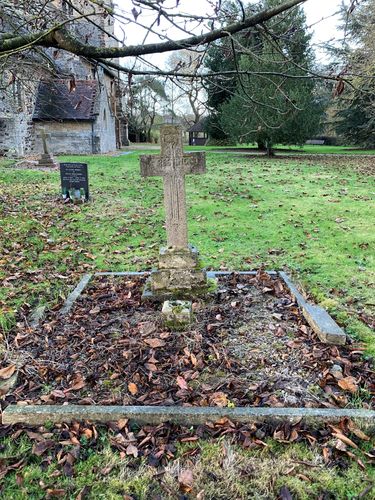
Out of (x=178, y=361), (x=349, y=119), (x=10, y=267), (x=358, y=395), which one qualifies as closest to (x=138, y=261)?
(x=10, y=267)

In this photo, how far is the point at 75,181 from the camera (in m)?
10.5

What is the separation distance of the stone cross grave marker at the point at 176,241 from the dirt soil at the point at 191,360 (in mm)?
231

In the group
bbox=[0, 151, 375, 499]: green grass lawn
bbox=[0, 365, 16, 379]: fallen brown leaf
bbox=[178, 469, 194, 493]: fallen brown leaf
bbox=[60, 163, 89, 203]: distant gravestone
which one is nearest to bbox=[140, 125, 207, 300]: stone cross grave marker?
bbox=[0, 151, 375, 499]: green grass lawn

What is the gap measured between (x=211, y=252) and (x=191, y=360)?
11.6 feet

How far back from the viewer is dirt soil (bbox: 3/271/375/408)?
3137mm

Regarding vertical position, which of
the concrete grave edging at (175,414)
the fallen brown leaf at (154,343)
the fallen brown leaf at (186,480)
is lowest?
the fallen brown leaf at (186,480)

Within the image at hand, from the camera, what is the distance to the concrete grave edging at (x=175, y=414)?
2838mm

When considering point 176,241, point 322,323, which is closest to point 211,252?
point 176,241

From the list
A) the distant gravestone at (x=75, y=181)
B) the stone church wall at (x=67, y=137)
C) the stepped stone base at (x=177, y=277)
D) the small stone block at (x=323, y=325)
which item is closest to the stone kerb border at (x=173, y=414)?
the small stone block at (x=323, y=325)

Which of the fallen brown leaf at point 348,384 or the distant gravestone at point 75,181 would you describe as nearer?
the fallen brown leaf at point 348,384

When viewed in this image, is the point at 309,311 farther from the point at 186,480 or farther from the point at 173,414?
the point at 186,480

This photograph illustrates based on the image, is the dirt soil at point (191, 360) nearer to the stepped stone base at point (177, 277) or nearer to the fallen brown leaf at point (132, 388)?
the fallen brown leaf at point (132, 388)

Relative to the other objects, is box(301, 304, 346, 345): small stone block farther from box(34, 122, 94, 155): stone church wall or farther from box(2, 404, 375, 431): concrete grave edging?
box(34, 122, 94, 155): stone church wall

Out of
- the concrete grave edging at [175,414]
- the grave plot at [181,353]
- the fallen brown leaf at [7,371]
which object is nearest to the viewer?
the concrete grave edging at [175,414]
